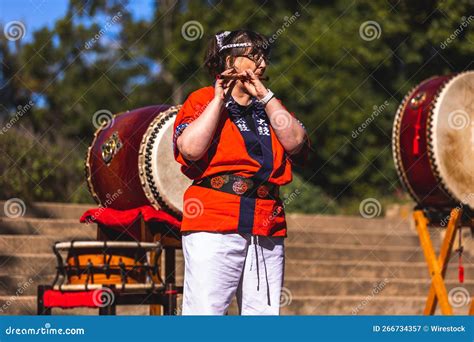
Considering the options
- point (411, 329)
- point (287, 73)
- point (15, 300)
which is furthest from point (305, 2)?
point (411, 329)

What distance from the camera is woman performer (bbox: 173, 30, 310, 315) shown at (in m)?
3.76

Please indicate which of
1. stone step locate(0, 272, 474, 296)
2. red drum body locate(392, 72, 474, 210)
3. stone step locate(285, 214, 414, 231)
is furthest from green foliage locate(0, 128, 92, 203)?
red drum body locate(392, 72, 474, 210)

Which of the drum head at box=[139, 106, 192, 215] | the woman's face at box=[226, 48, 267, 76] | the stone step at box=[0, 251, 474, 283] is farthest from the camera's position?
the stone step at box=[0, 251, 474, 283]

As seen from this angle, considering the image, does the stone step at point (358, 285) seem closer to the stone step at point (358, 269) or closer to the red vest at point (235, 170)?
the stone step at point (358, 269)

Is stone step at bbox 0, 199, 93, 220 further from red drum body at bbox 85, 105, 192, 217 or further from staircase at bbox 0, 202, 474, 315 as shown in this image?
red drum body at bbox 85, 105, 192, 217

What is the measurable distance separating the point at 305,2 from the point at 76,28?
30.7 feet

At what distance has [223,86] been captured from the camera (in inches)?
151

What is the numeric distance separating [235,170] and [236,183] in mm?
48

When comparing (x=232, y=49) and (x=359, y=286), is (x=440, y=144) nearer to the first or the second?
(x=359, y=286)

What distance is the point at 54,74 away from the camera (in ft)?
93.6

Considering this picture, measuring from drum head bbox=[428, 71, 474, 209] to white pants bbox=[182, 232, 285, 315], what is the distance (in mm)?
3731

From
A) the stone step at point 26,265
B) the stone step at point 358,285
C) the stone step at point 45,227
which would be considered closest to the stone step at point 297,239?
the stone step at point 45,227

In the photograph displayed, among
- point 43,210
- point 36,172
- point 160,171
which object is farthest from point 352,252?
point 160,171

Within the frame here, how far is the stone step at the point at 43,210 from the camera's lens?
9875mm
